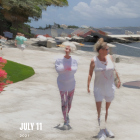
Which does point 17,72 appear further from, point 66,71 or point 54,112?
point 66,71

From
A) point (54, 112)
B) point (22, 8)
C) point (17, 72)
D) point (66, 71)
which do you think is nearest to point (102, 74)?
point (66, 71)

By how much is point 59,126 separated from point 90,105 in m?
2.62

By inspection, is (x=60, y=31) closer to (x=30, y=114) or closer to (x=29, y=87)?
(x=29, y=87)

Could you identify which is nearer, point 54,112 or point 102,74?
point 102,74

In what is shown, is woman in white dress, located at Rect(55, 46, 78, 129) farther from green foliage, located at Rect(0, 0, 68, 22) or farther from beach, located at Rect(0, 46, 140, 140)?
green foliage, located at Rect(0, 0, 68, 22)

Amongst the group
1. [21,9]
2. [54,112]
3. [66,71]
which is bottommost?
[54,112]

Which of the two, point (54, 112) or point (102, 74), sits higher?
point (102, 74)

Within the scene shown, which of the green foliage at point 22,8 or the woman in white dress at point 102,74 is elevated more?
the green foliage at point 22,8

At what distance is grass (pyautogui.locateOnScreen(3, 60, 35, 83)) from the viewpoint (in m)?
11.9

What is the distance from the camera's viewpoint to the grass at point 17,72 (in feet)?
39.2

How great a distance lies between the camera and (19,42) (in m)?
16.7

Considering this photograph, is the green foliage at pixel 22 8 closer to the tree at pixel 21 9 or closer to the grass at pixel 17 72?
the tree at pixel 21 9

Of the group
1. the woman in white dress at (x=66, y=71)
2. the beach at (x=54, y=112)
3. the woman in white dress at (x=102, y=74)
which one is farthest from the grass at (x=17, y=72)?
the woman in white dress at (x=102, y=74)

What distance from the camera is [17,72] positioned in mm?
13164
